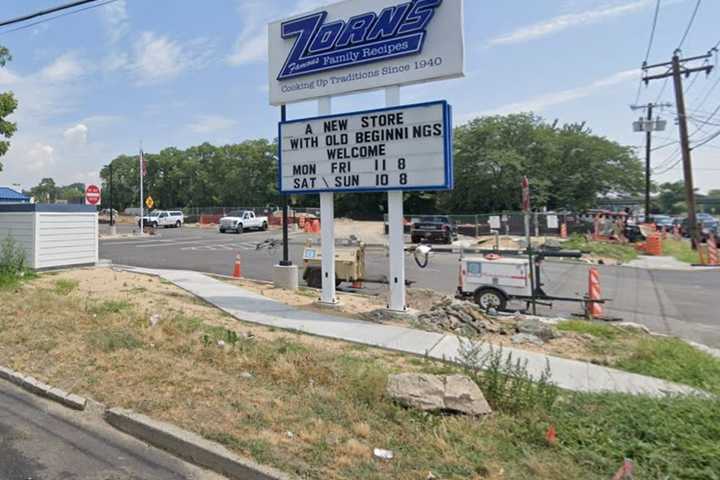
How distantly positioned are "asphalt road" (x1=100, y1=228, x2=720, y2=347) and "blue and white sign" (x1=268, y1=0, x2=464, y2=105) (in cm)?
587

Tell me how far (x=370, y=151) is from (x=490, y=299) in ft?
14.2

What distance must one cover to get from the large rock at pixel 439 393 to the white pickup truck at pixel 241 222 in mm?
38943

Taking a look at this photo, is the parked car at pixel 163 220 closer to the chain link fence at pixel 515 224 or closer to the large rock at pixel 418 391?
the chain link fence at pixel 515 224

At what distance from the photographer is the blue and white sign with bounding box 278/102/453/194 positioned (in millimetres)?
8750

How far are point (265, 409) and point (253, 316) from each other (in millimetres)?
4639

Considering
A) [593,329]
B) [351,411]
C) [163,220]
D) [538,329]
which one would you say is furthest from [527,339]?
[163,220]

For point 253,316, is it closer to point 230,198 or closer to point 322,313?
point 322,313

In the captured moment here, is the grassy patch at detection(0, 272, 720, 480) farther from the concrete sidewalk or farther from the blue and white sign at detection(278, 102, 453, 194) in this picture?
the blue and white sign at detection(278, 102, 453, 194)

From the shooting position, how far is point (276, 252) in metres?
23.9

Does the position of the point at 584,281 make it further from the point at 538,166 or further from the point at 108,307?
the point at 538,166

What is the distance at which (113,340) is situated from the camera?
636 centimetres

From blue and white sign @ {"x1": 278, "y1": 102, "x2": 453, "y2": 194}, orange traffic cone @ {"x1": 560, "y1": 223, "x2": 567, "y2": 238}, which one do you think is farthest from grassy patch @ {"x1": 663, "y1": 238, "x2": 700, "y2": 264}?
blue and white sign @ {"x1": 278, "y1": 102, "x2": 453, "y2": 194}

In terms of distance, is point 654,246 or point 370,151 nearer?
point 370,151

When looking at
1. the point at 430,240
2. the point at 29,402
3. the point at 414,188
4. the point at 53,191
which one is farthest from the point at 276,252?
the point at 53,191
